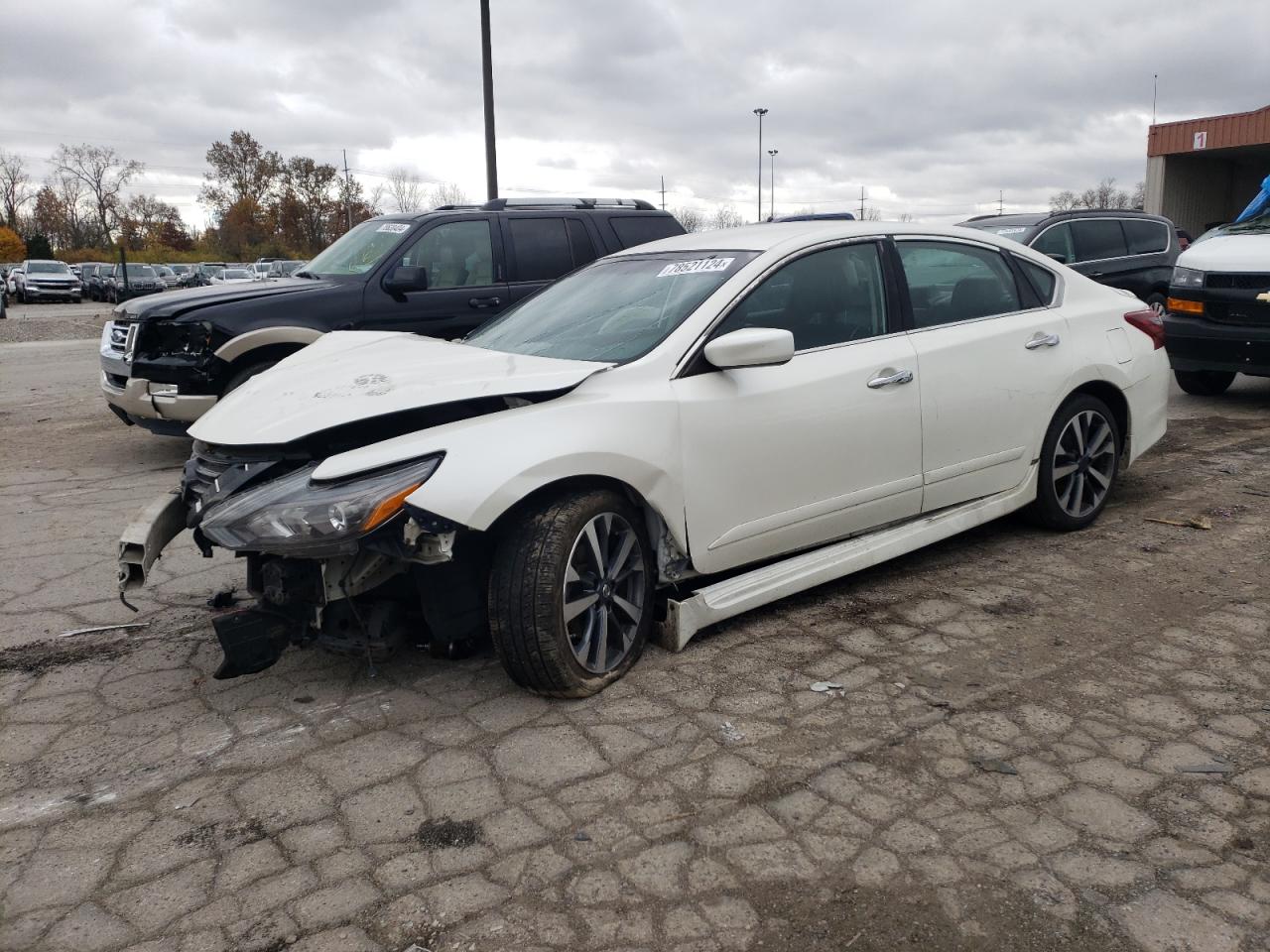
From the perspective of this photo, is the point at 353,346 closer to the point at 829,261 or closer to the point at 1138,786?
the point at 829,261

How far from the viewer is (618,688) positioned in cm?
359

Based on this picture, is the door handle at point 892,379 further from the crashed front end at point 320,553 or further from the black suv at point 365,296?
the black suv at point 365,296

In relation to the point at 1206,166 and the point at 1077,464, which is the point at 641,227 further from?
the point at 1206,166

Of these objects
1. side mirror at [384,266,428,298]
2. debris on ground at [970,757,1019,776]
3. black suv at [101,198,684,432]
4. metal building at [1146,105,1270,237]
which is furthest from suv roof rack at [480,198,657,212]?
metal building at [1146,105,1270,237]

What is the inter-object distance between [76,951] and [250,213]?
71297 mm

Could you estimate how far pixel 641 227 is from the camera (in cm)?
892

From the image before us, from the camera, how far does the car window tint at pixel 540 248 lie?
8281 mm

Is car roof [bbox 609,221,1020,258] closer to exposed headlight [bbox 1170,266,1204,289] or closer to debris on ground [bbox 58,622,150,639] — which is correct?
debris on ground [bbox 58,622,150,639]

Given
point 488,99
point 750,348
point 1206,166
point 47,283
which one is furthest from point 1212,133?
point 47,283

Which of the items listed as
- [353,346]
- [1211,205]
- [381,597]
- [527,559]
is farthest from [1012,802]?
[1211,205]

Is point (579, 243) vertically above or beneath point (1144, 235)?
beneath

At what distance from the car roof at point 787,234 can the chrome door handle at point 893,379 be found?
0.63 metres

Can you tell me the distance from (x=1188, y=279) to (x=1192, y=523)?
413cm

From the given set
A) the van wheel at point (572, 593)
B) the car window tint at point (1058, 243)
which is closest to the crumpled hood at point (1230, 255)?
the car window tint at point (1058, 243)
